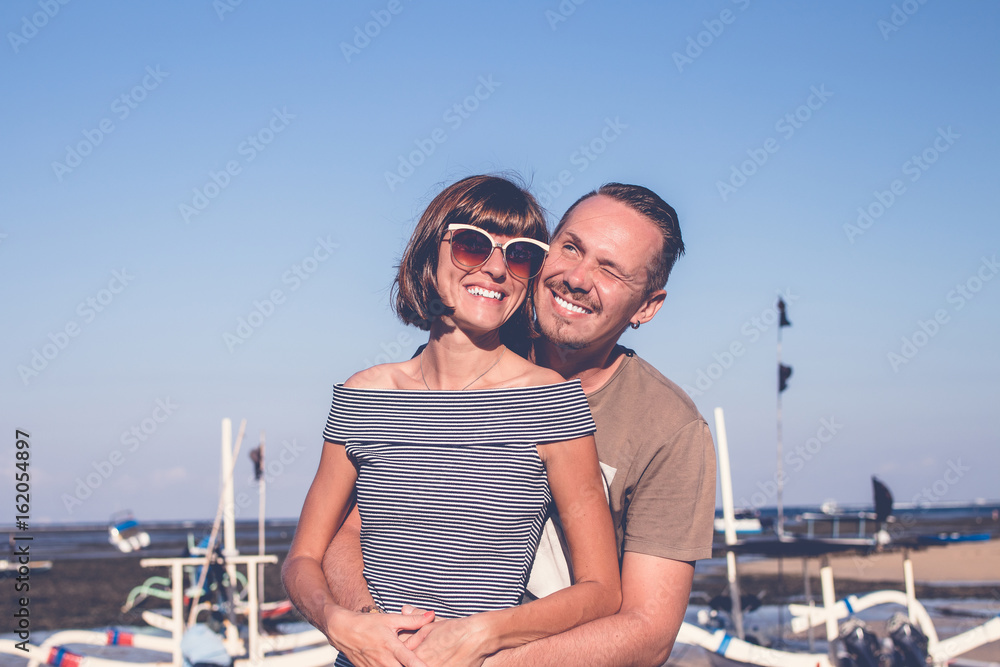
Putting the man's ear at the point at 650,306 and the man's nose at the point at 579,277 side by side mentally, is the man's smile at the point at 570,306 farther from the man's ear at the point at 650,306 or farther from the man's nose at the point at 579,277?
the man's ear at the point at 650,306

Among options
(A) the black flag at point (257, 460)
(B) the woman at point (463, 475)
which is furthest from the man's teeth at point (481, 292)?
(A) the black flag at point (257, 460)

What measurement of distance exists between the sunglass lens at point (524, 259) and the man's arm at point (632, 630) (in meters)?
0.87

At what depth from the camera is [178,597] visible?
8414 mm

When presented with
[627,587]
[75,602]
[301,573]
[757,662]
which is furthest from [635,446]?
[75,602]

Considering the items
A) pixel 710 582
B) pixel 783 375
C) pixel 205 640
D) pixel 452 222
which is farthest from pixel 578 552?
pixel 710 582

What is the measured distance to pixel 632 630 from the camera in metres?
2.18

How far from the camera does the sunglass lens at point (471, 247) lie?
2301 mm

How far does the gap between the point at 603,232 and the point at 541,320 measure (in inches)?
13.8

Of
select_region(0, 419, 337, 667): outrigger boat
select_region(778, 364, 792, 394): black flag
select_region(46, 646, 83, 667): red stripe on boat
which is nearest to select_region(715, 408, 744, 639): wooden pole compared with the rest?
select_region(778, 364, 792, 394): black flag

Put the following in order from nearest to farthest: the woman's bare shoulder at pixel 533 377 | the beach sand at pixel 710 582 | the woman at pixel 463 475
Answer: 1. the woman at pixel 463 475
2. the woman's bare shoulder at pixel 533 377
3. the beach sand at pixel 710 582

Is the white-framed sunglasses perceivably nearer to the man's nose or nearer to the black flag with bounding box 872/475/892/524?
the man's nose

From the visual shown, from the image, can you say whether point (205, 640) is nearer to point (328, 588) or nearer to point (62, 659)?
point (62, 659)

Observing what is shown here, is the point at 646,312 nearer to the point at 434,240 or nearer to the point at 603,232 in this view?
the point at 603,232

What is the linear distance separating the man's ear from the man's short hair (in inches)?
0.9
